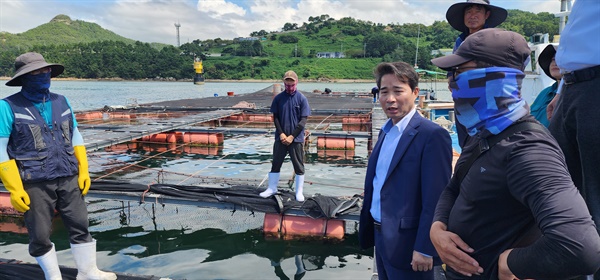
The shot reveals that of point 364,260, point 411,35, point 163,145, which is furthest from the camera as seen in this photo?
point 411,35

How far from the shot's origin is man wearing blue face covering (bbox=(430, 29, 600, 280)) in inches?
42.9

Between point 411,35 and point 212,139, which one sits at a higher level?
point 411,35

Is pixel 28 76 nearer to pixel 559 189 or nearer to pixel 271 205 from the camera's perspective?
pixel 271 205

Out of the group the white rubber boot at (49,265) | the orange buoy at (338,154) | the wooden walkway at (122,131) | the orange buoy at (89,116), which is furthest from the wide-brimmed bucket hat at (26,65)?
the orange buoy at (89,116)

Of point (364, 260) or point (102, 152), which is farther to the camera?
point (102, 152)

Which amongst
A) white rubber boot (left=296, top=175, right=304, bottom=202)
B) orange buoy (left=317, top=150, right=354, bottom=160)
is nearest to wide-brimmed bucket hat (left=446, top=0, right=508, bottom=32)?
white rubber boot (left=296, top=175, right=304, bottom=202)

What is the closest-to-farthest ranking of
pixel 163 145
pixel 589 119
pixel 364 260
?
pixel 589 119
pixel 364 260
pixel 163 145

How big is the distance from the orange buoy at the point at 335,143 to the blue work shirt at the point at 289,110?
7.82 m

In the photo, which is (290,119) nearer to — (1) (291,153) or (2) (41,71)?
(1) (291,153)

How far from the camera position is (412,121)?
2.32 m

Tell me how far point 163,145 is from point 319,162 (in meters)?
6.54

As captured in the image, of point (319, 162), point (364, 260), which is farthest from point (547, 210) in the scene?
point (319, 162)

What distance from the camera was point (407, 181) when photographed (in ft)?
7.29

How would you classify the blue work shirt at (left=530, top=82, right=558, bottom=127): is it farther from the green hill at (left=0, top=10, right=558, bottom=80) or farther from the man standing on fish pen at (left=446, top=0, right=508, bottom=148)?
the green hill at (left=0, top=10, right=558, bottom=80)
